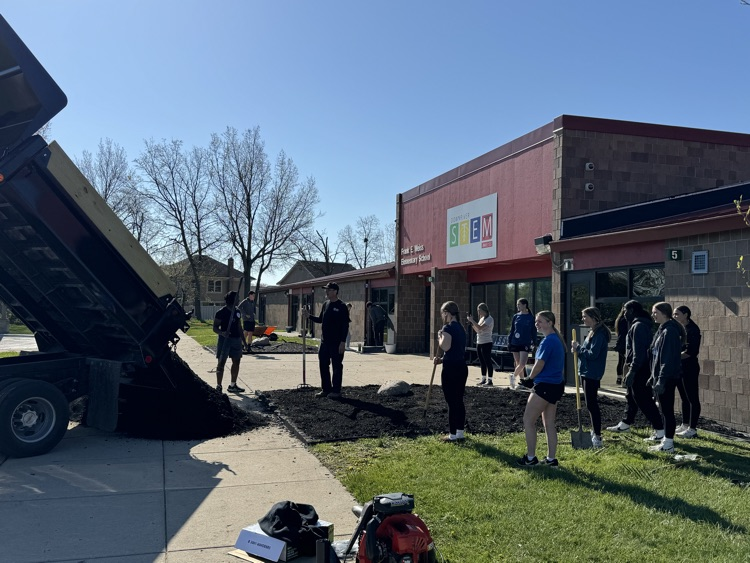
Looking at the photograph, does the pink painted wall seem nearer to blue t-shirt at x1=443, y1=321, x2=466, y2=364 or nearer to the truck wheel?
blue t-shirt at x1=443, y1=321, x2=466, y2=364

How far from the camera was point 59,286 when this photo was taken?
23.5ft

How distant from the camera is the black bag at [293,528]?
13.8 ft

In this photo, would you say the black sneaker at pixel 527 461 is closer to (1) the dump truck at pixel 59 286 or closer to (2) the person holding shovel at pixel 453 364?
(2) the person holding shovel at pixel 453 364

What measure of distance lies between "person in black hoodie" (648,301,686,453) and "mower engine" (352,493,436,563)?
171 inches

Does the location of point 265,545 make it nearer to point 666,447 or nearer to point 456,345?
point 456,345

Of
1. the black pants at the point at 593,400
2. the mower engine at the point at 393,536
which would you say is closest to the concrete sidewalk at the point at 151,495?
the mower engine at the point at 393,536

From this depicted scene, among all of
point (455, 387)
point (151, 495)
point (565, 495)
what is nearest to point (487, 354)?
A: point (455, 387)

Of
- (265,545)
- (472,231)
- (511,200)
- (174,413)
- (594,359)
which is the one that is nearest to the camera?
(265,545)

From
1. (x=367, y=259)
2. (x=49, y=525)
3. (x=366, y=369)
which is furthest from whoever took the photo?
(x=367, y=259)

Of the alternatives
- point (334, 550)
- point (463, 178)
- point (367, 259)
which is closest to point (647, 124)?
point (463, 178)

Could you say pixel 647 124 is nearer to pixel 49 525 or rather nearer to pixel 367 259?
pixel 49 525

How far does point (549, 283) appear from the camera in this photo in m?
15.2

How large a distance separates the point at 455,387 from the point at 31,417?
464 centimetres

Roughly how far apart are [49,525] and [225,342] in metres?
6.19
